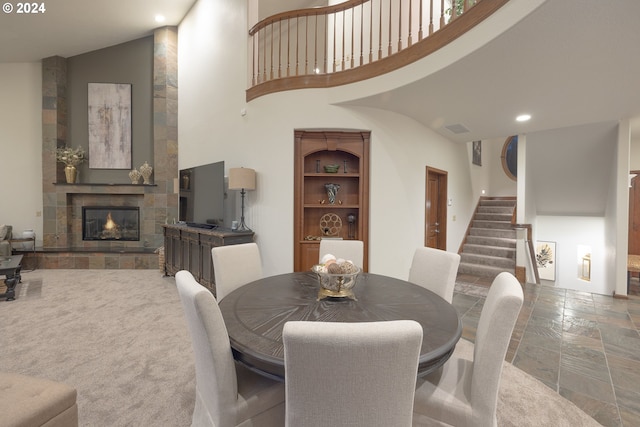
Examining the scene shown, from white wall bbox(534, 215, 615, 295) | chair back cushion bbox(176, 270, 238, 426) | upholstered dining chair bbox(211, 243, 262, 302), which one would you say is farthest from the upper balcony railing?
white wall bbox(534, 215, 615, 295)

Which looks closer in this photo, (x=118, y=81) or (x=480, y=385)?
(x=480, y=385)

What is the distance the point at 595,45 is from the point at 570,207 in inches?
203

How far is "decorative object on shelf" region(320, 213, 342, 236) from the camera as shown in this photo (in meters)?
4.01

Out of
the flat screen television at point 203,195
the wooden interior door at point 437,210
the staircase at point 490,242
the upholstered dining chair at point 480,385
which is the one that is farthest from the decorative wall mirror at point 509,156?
the upholstered dining chair at point 480,385

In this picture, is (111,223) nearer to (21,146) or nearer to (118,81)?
(21,146)

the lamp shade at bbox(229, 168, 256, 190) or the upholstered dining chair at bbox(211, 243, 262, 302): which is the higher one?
the lamp shade at bbox(229, 168, 256, 190)

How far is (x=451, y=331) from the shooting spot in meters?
1.33

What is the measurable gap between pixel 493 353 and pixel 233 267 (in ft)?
5.77

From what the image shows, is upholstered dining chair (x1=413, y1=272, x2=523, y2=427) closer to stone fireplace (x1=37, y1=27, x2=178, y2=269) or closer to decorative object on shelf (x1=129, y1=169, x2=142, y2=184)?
→ stone fireplace (x1=37, y1=27, x2=178, y2=269)

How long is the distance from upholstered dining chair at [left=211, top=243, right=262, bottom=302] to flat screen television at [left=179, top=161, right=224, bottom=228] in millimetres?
1898

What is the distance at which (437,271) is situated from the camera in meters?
→ 2.17

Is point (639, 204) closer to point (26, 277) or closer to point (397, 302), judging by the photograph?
point (397, 302)

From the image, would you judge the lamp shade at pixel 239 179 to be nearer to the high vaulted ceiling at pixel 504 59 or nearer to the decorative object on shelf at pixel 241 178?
the decorative object on shelf at pixel 241 178

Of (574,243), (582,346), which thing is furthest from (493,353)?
(574,243)
